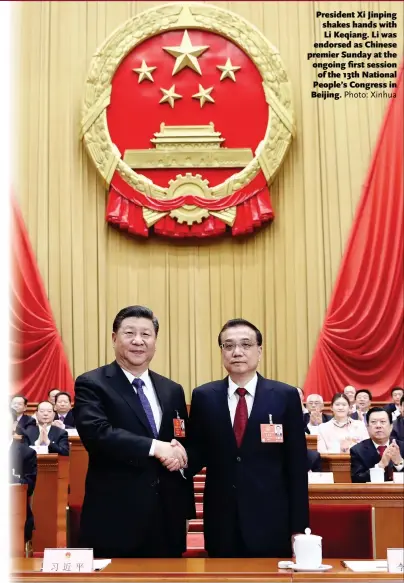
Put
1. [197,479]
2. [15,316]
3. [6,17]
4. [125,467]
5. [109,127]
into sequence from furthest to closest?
[109,127] < [15,316] < [197,479] < [125,467] < [6,17]

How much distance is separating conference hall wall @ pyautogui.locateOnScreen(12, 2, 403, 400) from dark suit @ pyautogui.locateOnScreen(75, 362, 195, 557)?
502cm

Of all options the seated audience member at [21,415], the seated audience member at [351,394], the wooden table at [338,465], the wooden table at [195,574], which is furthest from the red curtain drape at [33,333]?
the wooden table at [195,574]

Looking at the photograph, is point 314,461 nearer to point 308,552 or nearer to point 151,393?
point 151,393

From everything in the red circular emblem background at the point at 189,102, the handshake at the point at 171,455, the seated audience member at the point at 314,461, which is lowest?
the seated audience member at the point at 314,461

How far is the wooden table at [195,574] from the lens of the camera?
1629 mm

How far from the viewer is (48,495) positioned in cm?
397

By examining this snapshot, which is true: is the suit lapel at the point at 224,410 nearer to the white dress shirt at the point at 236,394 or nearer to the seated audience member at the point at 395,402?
the white dress shirt at the point at 236,394

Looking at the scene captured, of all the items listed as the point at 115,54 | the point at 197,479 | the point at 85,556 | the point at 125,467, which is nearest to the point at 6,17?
the point at 85,556

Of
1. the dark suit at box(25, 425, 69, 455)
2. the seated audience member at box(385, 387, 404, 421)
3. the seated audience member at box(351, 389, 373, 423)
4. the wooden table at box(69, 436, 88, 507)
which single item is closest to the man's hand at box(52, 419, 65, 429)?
the dark suit at box(25, 425, 69, 455)

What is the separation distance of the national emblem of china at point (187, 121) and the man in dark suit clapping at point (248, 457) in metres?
5.04

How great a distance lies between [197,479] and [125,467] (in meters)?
2.91

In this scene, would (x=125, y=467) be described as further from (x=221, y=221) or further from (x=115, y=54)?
(x=115, y=54)

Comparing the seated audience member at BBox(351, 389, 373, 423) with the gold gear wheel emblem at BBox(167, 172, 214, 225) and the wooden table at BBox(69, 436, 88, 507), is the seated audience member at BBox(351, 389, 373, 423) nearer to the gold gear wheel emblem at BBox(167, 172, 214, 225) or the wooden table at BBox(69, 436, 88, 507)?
the gold gear wheel emblem at BBox(167, 172, 214, 225)

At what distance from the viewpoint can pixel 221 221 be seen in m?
7.33
